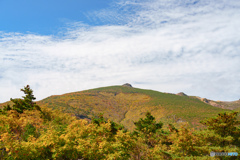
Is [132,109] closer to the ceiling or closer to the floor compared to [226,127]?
closer to the floor

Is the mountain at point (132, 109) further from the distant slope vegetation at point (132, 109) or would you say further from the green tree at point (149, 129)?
the green tree at point (149, 129)

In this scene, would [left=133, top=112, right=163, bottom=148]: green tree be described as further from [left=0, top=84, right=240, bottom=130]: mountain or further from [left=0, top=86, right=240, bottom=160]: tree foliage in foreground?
[left=0, top=84, right=240, bottom=130]: mountain

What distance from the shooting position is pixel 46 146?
16797 millimetres

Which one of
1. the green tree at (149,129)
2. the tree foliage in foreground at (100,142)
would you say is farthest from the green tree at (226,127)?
the green tree at (149,129)

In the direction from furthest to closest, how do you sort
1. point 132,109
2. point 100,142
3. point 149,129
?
point 132,109
point 149,129
point 100,142

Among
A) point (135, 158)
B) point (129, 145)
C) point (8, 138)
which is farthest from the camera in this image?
point (135, 158)

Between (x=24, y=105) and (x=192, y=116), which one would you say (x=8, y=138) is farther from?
(x=192, y=116)

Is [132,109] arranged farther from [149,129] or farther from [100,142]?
[100,142]

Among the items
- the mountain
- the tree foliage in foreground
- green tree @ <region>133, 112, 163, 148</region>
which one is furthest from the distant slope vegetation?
the tree foliage in foreground

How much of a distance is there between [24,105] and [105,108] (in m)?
131

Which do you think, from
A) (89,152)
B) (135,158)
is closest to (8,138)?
(89,152)

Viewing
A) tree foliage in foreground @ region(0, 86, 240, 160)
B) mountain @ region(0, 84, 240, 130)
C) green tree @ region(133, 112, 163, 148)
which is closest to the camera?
tree foliage in foreground @ region(0, 86, 240, 160)

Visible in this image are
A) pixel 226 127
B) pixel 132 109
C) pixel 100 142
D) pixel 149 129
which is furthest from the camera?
pixel 132 109

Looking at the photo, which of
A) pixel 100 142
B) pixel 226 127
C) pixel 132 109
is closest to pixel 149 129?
pixel 226 127
